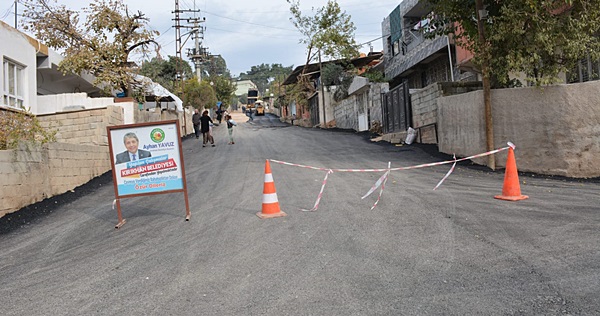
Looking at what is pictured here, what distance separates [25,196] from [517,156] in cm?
1081

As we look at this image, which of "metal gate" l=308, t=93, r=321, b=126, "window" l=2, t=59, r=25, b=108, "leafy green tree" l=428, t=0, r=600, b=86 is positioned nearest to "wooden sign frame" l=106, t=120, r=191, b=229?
"leafy green tree" l=428, t=0, r=600, b=86

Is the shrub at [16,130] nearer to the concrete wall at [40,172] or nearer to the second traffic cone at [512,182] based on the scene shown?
the concrete wall at [40,172]

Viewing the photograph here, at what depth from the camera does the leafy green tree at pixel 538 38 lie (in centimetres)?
1084

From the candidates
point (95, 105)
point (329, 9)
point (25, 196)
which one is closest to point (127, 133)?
point (25, 196)

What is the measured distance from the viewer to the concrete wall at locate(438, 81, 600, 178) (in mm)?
10383

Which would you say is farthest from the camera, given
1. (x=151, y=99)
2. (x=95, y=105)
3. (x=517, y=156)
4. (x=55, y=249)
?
(x=151, y=99)

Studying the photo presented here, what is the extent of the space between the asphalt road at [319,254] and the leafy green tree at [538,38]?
292 centimetres

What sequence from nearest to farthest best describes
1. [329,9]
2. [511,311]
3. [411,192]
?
1. [511,311]
2. [411,192]
3. [329,9]

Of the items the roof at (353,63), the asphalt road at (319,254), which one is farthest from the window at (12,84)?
the roof at (353,63)

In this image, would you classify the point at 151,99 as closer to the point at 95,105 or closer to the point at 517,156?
the point at 95,105

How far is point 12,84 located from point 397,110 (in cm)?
1489

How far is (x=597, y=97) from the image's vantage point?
10289 mm

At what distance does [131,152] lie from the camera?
25.7ft

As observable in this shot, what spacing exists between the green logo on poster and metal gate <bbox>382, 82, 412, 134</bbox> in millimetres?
13854
